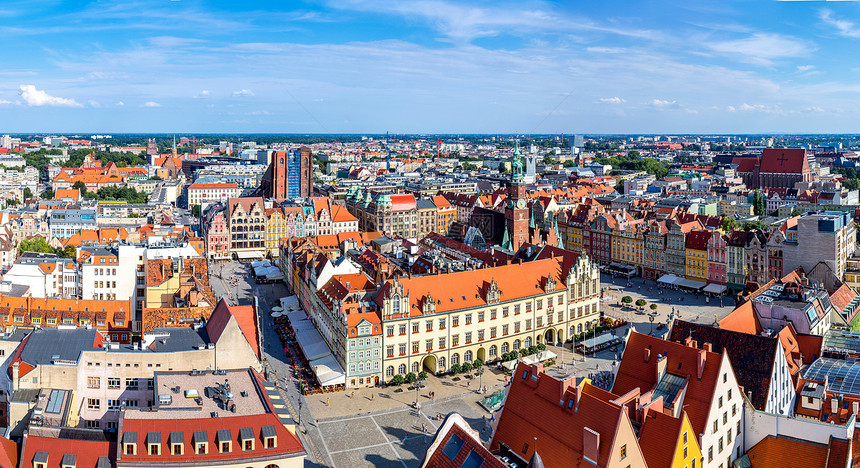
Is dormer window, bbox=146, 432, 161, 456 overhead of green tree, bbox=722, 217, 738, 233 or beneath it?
beneath

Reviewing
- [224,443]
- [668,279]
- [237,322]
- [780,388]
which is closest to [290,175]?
[668,279]

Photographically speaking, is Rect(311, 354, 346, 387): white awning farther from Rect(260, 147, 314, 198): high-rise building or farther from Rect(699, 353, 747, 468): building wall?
Rect(260, 147, 314, 198): high-rise building

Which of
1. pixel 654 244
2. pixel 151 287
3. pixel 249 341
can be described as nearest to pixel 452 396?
pixel 249 341

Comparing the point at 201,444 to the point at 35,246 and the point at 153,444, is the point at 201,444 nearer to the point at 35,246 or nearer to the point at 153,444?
the point at 153,444

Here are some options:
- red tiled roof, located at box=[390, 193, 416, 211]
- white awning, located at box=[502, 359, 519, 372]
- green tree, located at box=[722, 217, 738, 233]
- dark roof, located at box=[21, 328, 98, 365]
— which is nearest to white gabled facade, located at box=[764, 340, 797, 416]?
white awning, located at box=[502, 359, 519, 372]

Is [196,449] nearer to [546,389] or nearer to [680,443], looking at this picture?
[546,389]

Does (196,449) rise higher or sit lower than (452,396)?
higher
